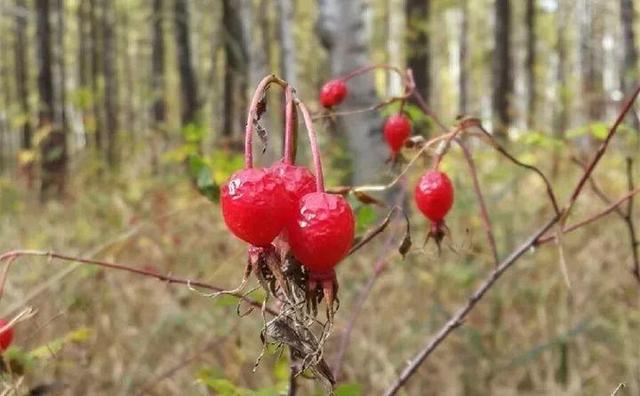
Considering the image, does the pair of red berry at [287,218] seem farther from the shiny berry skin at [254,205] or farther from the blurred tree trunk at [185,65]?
the blurred tree trunk at [185,65]

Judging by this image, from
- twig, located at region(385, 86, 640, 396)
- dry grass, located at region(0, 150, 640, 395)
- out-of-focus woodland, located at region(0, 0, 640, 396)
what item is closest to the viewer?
twig, located at region(385, 86, 640, 396)

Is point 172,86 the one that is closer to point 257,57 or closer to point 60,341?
point 257,57

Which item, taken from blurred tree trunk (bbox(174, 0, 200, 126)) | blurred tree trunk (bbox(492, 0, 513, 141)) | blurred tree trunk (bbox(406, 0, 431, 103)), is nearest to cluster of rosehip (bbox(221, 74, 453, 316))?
blurred tree trunk (bbox(406, 0, 431, 103))

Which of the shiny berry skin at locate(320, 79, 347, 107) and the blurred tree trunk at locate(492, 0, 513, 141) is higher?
the blurred tree trunk at locate(492, 0, 513, 141)

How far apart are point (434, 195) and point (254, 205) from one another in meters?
0.69

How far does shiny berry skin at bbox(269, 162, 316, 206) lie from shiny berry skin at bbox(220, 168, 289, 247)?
0.05 meters

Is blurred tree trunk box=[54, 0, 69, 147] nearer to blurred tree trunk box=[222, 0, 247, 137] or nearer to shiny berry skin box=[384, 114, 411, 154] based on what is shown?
blurred tree trunk box=[222, 0, 247, 137]

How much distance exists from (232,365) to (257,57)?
3.52m

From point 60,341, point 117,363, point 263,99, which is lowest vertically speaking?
point 117,363

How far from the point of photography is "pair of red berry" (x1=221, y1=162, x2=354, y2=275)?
97 cm

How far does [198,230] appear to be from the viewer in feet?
18.3

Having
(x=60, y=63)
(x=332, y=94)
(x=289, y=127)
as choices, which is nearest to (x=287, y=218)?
(x=289, y=127)

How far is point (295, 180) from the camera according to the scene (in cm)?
105

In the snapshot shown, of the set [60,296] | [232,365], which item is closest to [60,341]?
[232,365]
